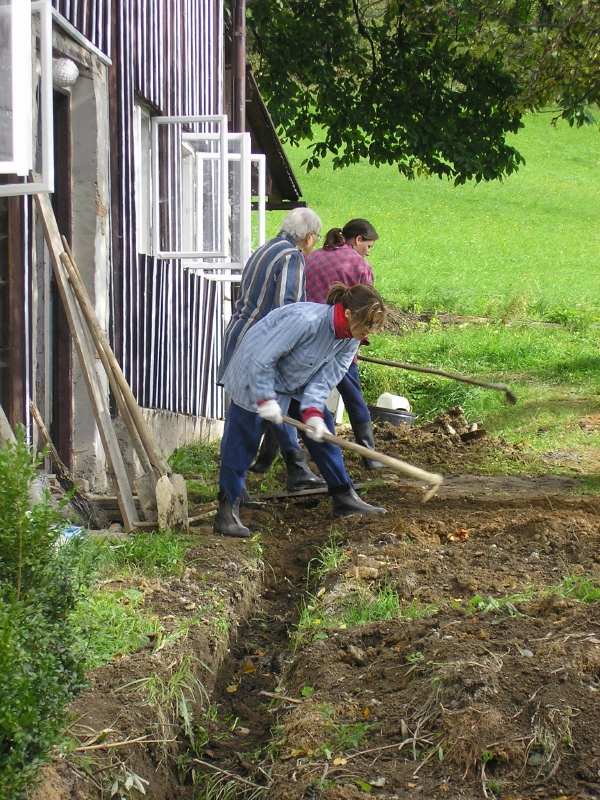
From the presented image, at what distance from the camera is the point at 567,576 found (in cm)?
466

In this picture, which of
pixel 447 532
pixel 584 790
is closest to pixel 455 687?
pixel 584 790

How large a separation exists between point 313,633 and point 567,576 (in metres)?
1.35

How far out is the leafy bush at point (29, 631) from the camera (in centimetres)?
239

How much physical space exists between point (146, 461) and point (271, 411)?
3.30 feet

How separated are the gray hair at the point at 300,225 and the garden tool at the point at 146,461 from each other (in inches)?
54.0

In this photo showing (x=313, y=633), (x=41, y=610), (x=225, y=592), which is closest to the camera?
(x=41, y=610)

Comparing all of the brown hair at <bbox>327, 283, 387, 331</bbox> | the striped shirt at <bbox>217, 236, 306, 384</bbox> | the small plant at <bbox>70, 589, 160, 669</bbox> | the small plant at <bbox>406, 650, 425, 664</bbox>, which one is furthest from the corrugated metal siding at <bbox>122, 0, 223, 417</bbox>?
the small plant at <bbox>406, 650, 425, 664</bbox>

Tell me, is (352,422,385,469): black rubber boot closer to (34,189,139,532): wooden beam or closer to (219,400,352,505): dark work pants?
(219,400,352,505): dark work pants

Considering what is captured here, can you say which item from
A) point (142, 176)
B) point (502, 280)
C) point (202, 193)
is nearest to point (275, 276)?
point (142, 176)

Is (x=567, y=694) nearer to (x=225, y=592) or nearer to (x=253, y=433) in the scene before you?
(x=225, y=592)

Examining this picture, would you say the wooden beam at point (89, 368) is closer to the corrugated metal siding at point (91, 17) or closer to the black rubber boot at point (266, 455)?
the corrugated metal siding at point (91, 17)

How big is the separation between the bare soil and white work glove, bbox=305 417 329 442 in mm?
694

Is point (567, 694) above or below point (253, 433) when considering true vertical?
below

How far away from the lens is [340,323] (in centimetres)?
484
